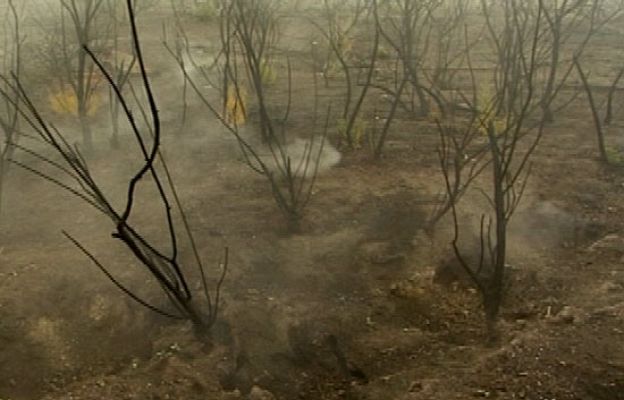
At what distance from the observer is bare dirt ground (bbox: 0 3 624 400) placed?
3551 millimetres

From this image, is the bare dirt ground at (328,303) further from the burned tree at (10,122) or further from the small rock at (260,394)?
the burned tree at (10,122)

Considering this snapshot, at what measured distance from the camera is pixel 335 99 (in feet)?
26.3

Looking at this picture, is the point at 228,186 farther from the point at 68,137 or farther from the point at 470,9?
the point at 470,9

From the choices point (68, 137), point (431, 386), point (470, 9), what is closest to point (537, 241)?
point (431, 386)

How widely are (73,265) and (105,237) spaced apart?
1.41 ft

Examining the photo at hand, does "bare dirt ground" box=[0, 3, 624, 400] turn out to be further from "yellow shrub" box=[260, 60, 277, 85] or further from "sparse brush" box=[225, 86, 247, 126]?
"yellow shrub" box=[260, 60, 277, 85]

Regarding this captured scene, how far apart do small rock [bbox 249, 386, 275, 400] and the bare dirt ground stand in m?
0.01

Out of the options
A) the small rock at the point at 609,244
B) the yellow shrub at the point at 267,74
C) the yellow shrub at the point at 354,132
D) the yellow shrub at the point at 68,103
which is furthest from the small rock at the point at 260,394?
the yellow shrub at the point at 267,74

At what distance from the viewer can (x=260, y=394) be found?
11.6 ft

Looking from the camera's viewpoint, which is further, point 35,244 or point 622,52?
point 622,52

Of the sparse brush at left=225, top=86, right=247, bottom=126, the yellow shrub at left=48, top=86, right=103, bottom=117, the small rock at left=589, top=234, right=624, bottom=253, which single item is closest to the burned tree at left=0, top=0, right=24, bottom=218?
the yellow shrub at left=48, top=86, right=103, bottom=117

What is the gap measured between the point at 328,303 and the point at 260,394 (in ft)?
2.87

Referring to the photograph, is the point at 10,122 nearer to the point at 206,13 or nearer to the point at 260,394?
Result: the point at 260,394

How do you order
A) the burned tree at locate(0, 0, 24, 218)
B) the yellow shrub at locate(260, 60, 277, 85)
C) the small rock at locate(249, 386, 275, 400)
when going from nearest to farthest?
the small rock at locate(249, 386, 275, 400) < the burned tree at locate(0, 0, 24, 218) < the yellow shrub at locate(260, 60, 277, 85)
